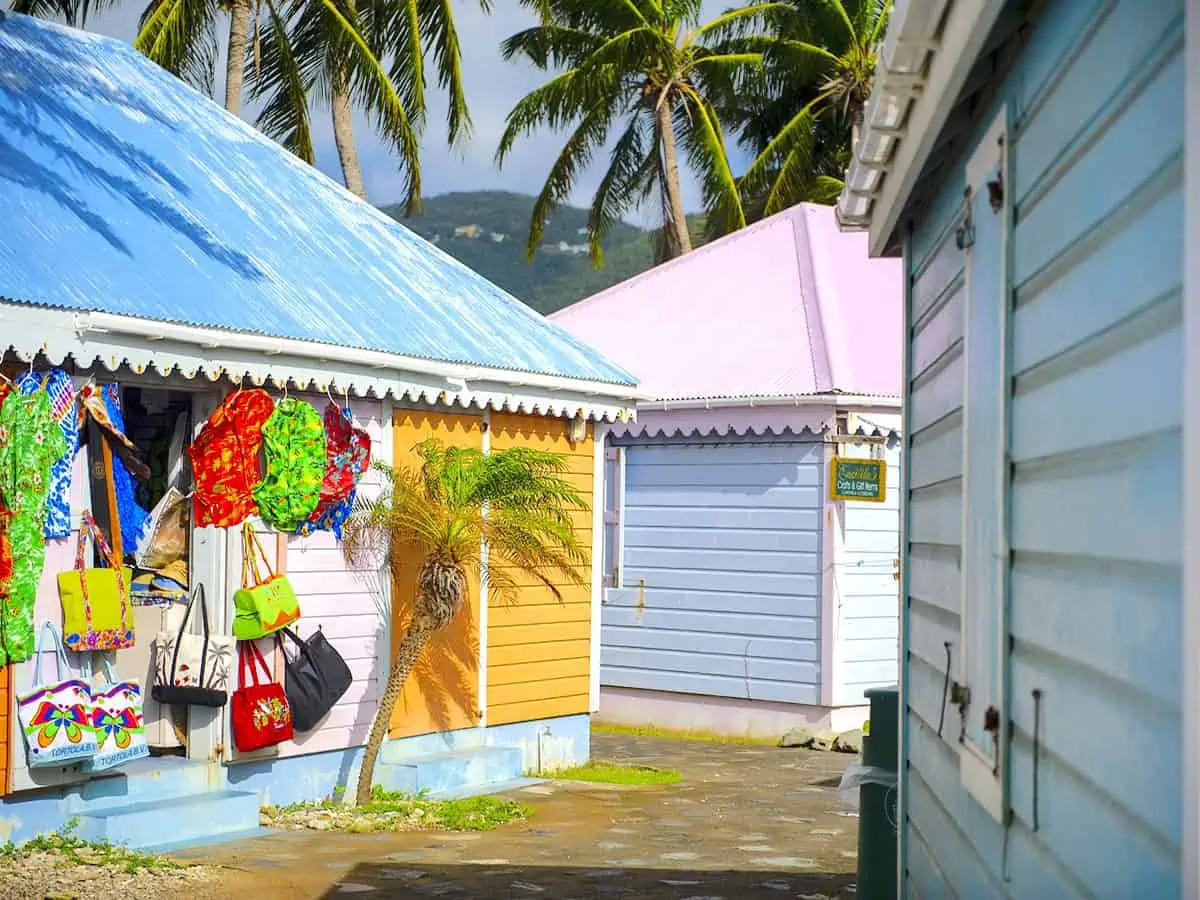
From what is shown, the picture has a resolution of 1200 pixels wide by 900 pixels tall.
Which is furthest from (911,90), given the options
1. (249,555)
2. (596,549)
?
(596,549)

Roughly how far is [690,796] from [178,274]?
526cm

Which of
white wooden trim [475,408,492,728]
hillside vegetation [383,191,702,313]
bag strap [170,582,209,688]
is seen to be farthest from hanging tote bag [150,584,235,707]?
hillside vegetation [383,191,702,313]

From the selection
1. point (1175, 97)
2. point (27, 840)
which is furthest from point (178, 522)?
point (1175, 97)

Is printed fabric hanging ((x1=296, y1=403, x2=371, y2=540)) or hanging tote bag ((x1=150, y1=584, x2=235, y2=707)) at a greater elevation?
printed fabric hanging ((x1=296, y1=403, x2=371, y2=540))

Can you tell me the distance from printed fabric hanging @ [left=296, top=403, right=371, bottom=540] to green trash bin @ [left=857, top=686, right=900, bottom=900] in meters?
4.39

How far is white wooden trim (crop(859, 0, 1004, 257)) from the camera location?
12.9ft

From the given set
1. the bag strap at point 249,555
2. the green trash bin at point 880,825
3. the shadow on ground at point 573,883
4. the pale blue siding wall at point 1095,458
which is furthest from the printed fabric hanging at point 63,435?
the pale blue siding wall at point 1095,458

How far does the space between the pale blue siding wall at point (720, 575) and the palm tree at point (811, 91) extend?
13.4m

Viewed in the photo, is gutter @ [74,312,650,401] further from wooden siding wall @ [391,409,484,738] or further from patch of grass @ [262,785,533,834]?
patch of grass @ [262,785,533,834]

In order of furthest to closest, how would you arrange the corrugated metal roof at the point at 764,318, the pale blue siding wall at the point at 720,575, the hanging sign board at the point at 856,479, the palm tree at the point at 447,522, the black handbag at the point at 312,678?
the corrugated metal roof at the point at 764,318 → the pale blue siding wall at the point at 720,575 → the hanging sign board at the point at 856,479 → the palm tree at the point at 447,522 → the black handbag at the point at 312,678

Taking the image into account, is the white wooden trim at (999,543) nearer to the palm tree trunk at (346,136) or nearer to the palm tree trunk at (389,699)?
the palm tree trunk at (389,699)

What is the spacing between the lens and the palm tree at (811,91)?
2959 centimetres

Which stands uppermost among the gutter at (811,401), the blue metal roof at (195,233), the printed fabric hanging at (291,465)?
the blue metal roof at (195,233)

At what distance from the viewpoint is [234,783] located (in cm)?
1012
